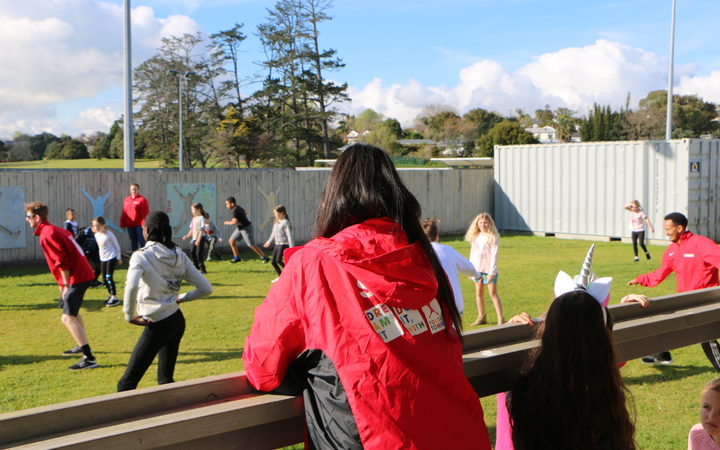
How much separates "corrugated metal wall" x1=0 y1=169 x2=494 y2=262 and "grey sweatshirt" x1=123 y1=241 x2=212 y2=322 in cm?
1257

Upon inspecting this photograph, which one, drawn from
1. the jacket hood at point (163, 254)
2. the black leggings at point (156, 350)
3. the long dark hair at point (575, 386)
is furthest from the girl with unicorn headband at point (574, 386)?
the jacket hood at point (163, 254)

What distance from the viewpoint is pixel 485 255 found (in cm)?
993

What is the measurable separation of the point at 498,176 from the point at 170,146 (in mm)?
35150

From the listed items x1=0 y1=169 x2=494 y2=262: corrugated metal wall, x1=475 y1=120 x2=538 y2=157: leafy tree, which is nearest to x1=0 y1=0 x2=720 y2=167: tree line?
x1=475 y1=120 x2=538 y2=157: leafy tree

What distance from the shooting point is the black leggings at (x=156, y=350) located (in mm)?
5977

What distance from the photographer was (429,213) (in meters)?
25.6

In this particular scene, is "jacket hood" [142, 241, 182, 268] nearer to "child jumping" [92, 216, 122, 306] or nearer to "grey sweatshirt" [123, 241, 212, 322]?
"grey sweatshirt" [123, 241, 212, 322]

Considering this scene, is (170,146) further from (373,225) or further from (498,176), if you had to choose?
(373,225)

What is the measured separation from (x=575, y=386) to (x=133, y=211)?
16.5m

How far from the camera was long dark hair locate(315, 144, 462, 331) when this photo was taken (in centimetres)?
234

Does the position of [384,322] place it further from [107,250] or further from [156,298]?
[107,250]

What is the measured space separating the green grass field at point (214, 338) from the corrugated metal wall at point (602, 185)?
435cm

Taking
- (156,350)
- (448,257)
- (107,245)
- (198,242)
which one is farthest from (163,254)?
(198,242)

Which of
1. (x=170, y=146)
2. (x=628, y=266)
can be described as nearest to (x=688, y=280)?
(x=628, y=266)
